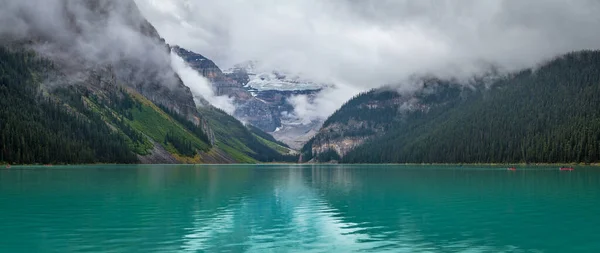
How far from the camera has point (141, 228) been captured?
40969mm

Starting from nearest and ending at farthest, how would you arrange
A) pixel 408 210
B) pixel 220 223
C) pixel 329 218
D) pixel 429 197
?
pixel 220 223 → pixel 329 218 → pixel 408 210 → pixel 429 197

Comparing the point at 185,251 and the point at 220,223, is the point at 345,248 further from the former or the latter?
the point at 220,223

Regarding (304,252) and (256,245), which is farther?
(256,245)

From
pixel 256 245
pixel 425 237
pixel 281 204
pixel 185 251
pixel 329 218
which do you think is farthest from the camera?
pixel 281 204

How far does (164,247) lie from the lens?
33.4 m

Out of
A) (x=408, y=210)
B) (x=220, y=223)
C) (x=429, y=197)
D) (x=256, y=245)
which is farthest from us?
(x=429, y=197)

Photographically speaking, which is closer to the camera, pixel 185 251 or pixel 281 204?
pixel 185 251

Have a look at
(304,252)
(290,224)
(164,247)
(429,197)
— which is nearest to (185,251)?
(164,247)

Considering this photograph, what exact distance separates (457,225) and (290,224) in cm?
1489

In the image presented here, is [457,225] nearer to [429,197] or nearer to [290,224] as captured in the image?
[290,224]

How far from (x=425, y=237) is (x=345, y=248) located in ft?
24.3

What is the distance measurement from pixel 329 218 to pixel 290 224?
528 centimetres

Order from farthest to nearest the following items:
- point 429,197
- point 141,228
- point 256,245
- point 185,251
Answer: point 429,197, point 141,228, point 256,245, point 185,251

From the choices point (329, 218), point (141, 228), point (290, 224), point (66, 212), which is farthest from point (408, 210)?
point (66, 212)
